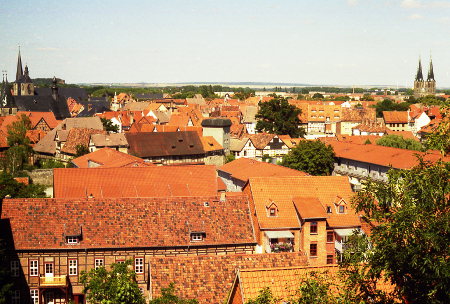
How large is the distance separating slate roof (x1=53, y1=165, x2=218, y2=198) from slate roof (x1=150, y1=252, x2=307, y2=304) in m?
18.3

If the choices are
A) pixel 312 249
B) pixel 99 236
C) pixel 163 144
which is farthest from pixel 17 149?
pixel 312 249

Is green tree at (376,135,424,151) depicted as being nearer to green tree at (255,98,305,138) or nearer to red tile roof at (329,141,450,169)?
red tile roof at (329,141,450,169)

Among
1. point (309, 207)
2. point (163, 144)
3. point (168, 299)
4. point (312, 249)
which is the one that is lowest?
point (312, 249)

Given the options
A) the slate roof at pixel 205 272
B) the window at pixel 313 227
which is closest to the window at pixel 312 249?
the window at pixel 313 227

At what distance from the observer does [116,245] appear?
35.8 meters

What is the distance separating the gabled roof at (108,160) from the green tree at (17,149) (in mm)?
12474

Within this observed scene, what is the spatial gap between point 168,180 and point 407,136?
6175 cm

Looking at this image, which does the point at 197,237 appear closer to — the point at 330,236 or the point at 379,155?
the point at 330,236

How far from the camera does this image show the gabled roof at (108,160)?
2291 inches

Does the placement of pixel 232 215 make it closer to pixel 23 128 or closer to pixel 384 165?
pixel 384 165

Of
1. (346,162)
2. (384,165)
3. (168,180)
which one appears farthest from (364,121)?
(168,180)

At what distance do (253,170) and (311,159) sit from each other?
495 inches

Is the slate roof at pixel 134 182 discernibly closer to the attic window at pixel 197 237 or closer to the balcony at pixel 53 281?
the attic window at pixel 197 237

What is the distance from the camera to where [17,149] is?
2995 inches
